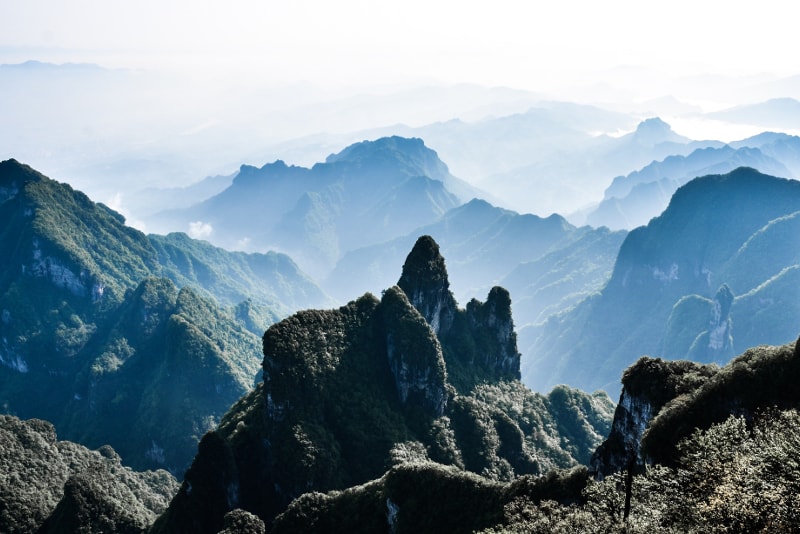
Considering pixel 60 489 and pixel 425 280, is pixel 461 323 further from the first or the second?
pixel 60 489

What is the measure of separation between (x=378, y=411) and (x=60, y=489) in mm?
54588

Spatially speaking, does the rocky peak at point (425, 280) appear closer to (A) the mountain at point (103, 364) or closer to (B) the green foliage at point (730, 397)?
(B) the green foliage at point (730, 397)

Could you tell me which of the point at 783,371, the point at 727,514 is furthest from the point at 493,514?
the point at 727,514

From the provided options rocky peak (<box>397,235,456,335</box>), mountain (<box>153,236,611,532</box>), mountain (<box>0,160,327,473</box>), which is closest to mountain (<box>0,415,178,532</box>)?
mountain (<box>153,236,611,532</box>)

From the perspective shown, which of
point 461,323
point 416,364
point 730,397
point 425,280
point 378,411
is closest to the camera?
point 730,397

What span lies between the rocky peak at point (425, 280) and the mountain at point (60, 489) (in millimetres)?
51700

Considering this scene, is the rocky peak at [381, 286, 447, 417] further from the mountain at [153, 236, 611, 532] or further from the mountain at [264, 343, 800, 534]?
the mountain at [264, 343, 800, 534]

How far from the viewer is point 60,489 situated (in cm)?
9656

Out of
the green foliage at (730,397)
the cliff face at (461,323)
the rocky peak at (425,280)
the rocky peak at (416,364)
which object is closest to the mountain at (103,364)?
the cliff face at (461,323)

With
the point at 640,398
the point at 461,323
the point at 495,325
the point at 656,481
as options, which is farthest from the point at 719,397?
the point at 495,325

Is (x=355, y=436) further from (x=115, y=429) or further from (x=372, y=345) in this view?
(x=115, y=429)

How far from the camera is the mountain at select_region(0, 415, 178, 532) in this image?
258ft

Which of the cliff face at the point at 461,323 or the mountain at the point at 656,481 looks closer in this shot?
the mountain at the point at 656,481

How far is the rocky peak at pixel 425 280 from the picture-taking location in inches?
4053
